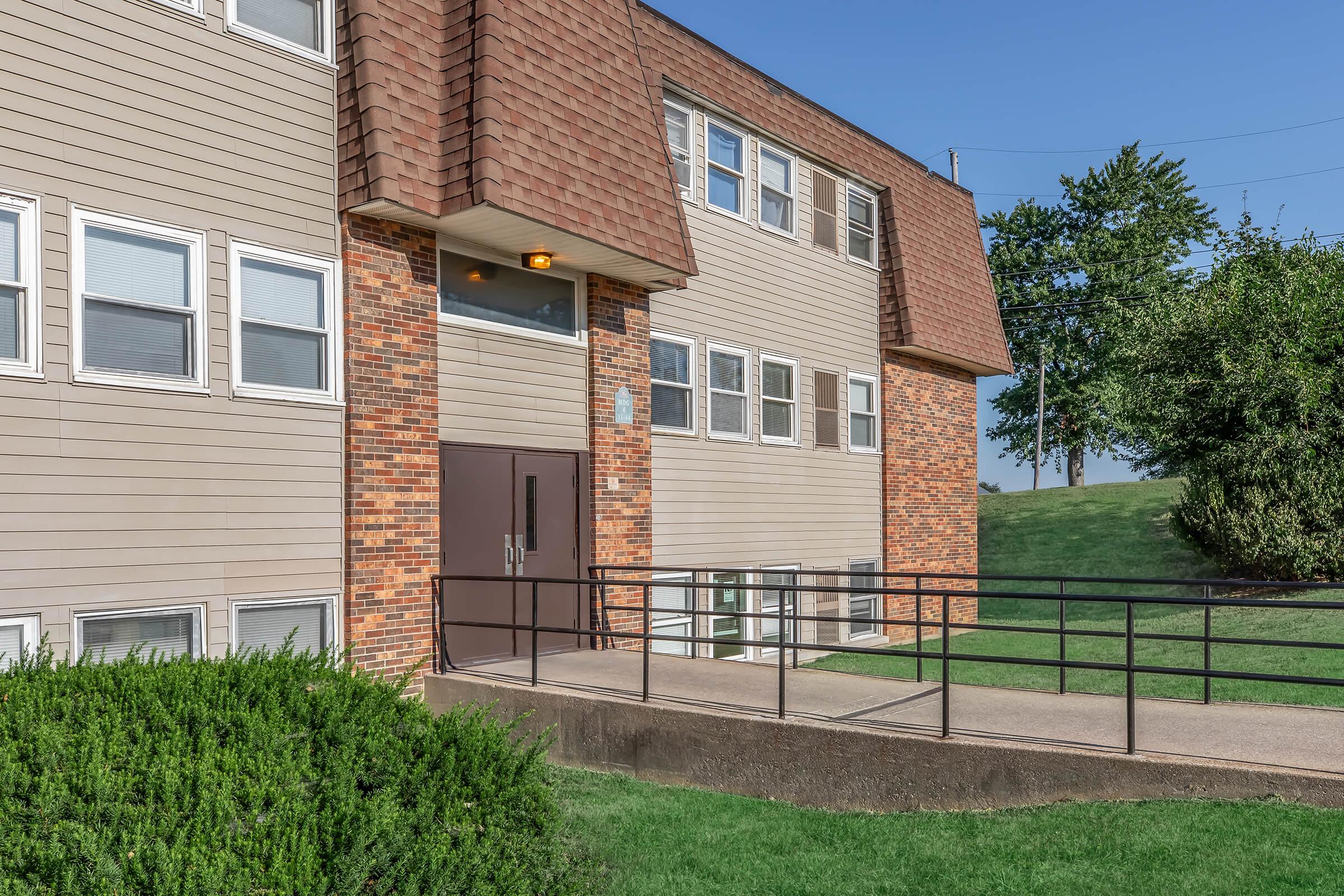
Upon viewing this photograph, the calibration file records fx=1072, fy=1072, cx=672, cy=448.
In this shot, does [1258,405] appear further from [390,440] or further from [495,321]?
[390,440]

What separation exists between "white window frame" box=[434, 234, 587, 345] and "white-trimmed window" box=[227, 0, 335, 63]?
1893 mm

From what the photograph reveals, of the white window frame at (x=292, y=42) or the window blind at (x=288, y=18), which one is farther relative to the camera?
the window blind at (x=288, y=18)

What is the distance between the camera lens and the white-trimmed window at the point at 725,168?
535 inches

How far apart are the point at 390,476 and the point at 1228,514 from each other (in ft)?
53.8

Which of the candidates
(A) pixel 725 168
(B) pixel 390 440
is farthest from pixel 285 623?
(A) pixel 725 168

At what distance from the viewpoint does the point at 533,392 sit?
35.8 feet

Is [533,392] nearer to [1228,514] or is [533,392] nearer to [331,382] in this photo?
[331,382]

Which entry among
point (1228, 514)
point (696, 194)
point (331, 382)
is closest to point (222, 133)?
point (331, 382)

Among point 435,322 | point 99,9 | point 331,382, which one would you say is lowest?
point 331,382

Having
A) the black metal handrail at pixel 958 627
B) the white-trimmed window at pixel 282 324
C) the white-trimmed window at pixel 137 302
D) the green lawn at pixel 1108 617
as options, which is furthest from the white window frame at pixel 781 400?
the white-trimmed window at pixel 137 302

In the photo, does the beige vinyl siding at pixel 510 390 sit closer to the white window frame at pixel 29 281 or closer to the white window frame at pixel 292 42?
the white window frame at pixel 292 42

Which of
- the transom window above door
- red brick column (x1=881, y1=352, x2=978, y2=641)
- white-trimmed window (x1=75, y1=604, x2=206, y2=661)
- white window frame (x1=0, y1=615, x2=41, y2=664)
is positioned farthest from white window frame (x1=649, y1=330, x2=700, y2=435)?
white window frame (x1=0, y1=615, x2=41, y2=664)

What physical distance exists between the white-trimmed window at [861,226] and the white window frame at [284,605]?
10.2m

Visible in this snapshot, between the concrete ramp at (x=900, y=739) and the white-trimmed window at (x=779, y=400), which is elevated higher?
the white-trimmed window at (x=779, y=400)
